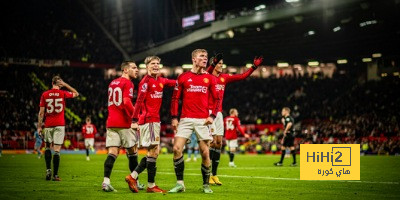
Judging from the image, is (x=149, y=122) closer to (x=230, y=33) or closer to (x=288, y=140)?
(x=288, y=140)

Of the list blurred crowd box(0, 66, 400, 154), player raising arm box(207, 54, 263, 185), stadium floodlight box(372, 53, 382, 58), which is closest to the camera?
player raising arm box(207, 54, 263, 185)

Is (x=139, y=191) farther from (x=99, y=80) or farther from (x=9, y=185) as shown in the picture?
(x=99, y=80)

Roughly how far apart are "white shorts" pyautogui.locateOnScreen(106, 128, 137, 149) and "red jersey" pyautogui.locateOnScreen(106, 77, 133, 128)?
11 centimetres

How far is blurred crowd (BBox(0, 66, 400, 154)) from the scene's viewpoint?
131 ft

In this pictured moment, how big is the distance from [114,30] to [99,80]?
9.97 meters

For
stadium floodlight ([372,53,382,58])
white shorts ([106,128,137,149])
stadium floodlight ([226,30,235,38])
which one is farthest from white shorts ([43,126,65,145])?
stadium floodlight ([372,53,382,58])

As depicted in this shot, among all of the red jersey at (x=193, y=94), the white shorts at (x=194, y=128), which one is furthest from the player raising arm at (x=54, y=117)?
the white shorts at (x=194, y=128)

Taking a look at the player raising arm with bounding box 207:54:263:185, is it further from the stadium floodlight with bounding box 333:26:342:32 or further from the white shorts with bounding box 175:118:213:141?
the stadium floodlight with bounding box 333:26:342:32

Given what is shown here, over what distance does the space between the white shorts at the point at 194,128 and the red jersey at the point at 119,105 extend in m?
1.24

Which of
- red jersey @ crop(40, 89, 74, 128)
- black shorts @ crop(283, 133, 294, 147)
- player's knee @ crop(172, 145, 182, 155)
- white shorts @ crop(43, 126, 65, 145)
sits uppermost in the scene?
red jersey @ crop(40, 89, 74, 128)

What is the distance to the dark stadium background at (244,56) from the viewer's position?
131 feet

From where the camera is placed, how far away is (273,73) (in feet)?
203

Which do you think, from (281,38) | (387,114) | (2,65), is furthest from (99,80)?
(387,114)

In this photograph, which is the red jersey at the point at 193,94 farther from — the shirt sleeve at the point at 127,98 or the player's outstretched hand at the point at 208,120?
the shirt sleeve at the point at 127,98
